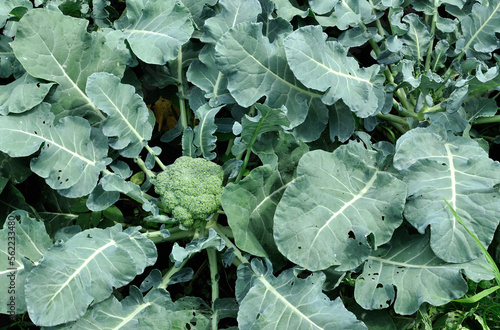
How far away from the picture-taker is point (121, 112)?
1536 mm

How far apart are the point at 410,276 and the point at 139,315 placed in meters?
0.88

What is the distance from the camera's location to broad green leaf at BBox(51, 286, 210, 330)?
135 centimetres

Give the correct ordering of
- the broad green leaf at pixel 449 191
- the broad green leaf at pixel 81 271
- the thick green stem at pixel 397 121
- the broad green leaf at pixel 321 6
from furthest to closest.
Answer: the thick green stem at pixel 397 121 → the broad green leaf at pixel 321 6 → the broad green leaf at pixel 449 191 → the broad green leaf at pixel 81 271

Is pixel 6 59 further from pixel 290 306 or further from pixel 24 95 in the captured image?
pixel 290 306

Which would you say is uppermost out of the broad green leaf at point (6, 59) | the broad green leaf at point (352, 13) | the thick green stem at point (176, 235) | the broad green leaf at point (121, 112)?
the broad green leaf at point (352, 13)

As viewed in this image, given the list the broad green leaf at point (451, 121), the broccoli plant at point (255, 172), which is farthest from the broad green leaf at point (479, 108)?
Answer: the broad green leaf at point (451, 121)

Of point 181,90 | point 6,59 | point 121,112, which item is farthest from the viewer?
point 181,90

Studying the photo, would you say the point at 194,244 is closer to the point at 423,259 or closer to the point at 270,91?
the point at 270,91

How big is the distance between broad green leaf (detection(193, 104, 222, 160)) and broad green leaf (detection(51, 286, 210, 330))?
1.69 feet

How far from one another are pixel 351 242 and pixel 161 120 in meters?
1.13

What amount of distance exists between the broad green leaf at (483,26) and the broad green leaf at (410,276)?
830mm

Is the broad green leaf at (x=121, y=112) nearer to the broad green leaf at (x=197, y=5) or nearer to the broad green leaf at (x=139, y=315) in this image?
the broad green leaf at (x=197, y=5)

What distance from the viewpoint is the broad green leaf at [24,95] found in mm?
1474

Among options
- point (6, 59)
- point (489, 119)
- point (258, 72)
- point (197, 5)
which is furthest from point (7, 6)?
point (489, 119)
